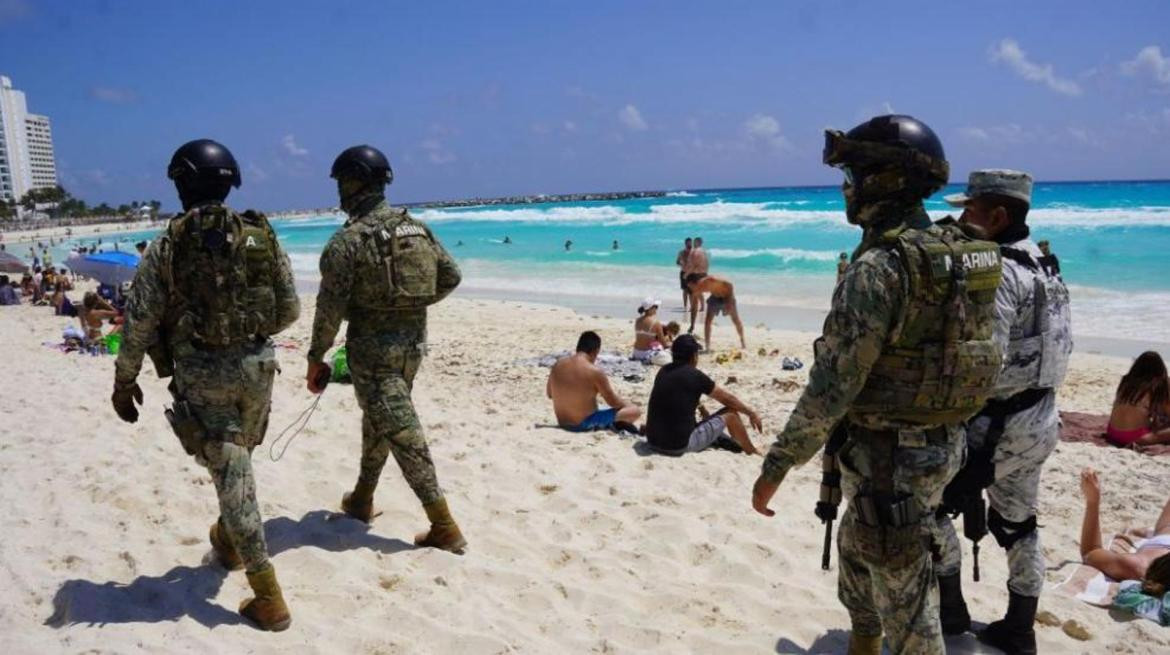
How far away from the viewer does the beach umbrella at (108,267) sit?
61.1 ft

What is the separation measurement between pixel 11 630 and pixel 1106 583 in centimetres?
543

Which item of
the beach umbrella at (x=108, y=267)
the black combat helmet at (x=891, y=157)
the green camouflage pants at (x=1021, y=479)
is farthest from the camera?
the beach umbrella at (x=108, y=267)

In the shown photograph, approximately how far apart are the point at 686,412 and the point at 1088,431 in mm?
3946

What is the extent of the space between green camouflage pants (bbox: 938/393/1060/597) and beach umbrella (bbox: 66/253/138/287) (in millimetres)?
18934

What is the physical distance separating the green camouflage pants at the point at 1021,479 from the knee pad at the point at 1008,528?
0.05 feet

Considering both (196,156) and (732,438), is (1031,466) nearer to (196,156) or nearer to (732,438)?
(732,438)

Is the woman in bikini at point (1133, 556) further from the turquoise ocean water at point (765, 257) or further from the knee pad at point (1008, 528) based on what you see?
the turquoise ocean water at point (765, 257)

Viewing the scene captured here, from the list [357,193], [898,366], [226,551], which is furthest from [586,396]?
[898,366]

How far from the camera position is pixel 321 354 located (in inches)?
175

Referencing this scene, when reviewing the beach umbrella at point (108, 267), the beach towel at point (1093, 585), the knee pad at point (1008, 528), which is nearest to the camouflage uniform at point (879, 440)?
the knee pad at point (1008, 528)

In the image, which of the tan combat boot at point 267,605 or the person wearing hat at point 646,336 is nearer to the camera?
the tan combat boot at point 267,605

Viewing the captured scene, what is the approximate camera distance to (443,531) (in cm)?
462

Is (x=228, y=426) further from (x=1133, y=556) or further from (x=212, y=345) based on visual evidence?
(x=1133, y=556)

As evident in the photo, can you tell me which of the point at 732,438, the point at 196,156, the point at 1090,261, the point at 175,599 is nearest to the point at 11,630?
the point at 175,599
